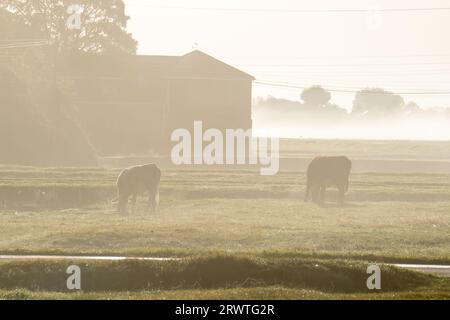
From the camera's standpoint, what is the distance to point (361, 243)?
22.9 metres

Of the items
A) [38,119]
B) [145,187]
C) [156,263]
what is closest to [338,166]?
[145,187]

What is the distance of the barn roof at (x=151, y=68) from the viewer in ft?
259

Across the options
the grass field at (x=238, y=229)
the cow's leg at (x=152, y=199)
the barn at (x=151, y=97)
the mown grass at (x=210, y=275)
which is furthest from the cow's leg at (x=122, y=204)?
the barn at (x=151, y=97)

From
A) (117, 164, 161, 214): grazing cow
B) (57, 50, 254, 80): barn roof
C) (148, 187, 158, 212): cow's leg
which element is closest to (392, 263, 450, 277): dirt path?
(117, 164, 161, 214): grazing cow

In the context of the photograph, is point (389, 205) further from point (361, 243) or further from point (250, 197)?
point (361, 243)

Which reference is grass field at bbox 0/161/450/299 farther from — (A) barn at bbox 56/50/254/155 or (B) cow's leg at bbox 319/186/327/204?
(A) barn at bbox 56/50/254/155

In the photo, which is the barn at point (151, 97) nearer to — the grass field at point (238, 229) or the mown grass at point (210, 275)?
the grass field at point (238, 229)

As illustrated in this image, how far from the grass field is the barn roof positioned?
105ft

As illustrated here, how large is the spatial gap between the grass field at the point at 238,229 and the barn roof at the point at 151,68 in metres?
32.0

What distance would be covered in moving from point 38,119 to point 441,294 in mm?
50147

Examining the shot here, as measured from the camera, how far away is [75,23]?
82812mm
